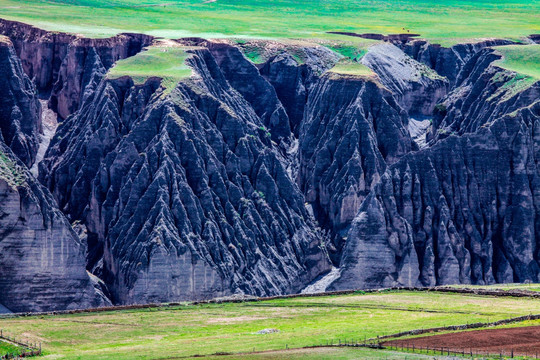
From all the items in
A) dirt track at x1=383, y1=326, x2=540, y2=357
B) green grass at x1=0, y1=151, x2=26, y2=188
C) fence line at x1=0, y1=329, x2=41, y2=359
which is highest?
dirt track at x1=383, y1=326, x2=540, y2=357

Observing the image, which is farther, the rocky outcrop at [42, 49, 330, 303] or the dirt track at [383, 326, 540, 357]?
the rocky outcrop at [42, 49, 330, 303]

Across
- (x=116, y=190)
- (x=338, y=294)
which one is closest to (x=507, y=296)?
(x=338, y=294)

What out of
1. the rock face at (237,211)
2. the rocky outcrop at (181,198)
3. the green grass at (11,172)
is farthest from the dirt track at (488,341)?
the green grass at (11,172)

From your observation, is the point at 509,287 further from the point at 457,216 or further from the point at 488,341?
the point at 488,341

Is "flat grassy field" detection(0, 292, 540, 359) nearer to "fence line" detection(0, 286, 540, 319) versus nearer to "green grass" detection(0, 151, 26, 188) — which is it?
"fence line" detection(0, 286, 540, 319)

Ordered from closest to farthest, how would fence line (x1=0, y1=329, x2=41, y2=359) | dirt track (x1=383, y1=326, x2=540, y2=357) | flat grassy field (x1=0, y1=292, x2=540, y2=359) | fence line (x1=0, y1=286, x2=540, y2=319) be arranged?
dirt track (x1=383, y1=326, x2=540, y2=357) < fence line (x1=0, y1=329, x2=41, y2=359) < flat grassy field (x1=0, y1=292, x2=540, y2=359) < fence line (x1=0, y1=286, x2=540, y2=319)

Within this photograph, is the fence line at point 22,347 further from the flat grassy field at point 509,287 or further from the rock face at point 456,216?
the rock face at point 456,216

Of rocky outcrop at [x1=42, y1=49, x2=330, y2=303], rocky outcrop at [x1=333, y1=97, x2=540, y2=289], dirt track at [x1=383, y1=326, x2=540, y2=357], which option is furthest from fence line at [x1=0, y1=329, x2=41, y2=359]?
rocky outcrop at [x1=333, y1=97, x2=540, y2=289]
